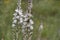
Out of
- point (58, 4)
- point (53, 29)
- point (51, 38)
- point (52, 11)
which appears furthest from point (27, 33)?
point (58, 4)

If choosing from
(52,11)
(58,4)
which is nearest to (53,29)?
(52,11)

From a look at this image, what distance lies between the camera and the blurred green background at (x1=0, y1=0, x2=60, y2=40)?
4308 millimetres

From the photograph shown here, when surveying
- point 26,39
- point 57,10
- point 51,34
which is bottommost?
point 57,10

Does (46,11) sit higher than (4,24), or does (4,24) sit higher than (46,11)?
(4,24)

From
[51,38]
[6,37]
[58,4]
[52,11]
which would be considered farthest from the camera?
[58,4]

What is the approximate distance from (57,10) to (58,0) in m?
0.78

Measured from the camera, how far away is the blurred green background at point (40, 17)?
4.31 meters

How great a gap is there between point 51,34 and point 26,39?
6.74 ft

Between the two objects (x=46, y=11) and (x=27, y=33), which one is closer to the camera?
(x=27, y=33)

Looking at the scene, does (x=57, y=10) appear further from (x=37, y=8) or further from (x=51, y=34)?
(x=51, y=34)

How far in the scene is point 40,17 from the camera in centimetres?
597

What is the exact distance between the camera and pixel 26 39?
2752 mm

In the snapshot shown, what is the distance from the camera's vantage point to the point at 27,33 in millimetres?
2729

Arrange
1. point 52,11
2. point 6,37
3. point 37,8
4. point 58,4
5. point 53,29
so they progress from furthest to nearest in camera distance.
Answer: point 58,4 < point 52,11 < point 37,8 < point 53,29 < point 6,37
